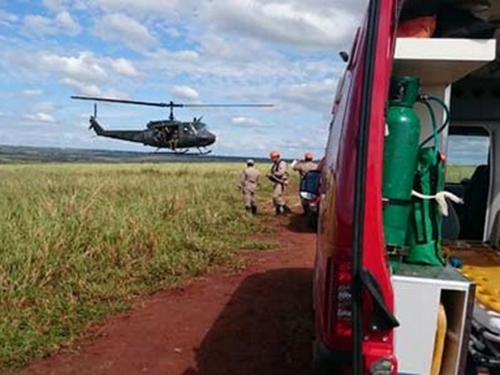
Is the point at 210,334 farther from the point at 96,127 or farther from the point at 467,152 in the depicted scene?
the point at 96,127

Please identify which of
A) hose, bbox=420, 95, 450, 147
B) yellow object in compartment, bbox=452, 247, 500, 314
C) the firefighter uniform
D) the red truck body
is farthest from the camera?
the firefighter uniform

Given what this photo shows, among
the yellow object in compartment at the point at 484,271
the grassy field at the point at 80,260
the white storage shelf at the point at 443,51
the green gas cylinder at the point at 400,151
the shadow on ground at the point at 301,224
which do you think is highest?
the white storage shelf at the point at 443,51

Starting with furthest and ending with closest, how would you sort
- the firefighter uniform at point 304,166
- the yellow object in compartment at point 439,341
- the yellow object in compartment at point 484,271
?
1. the firefighter uniform at point 304,166
2. the yellow object in compartment at point 484,271
3. the yellow object in compartment at point 439,341

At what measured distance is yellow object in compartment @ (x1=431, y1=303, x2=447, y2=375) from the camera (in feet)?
7.45

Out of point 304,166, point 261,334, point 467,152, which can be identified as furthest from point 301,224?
point 261,334

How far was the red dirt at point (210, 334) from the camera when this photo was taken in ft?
15.2

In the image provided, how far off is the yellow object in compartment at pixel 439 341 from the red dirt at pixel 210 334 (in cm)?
237

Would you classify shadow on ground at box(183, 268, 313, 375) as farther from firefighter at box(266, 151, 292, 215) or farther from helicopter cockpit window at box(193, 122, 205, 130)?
helicopter cockpit window at box(193, 122, 205, 130)

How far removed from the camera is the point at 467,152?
5602 millimetres

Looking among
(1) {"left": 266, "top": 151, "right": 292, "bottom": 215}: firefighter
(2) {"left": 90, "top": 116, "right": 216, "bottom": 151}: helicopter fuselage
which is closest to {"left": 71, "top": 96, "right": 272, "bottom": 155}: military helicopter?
(2) {"left": 90, "top": 116, "right": 216, "bottom": 151}: helicopter fuselage

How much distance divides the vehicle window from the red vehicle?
3.04 m

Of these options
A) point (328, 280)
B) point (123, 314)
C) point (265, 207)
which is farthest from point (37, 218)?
point (265, 207)

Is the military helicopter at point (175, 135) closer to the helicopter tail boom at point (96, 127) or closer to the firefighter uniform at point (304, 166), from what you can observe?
the helicopter tail boom at point (96, 127)

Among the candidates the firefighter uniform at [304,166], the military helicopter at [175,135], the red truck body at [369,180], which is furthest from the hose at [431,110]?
the military helicopter at [175,135]
